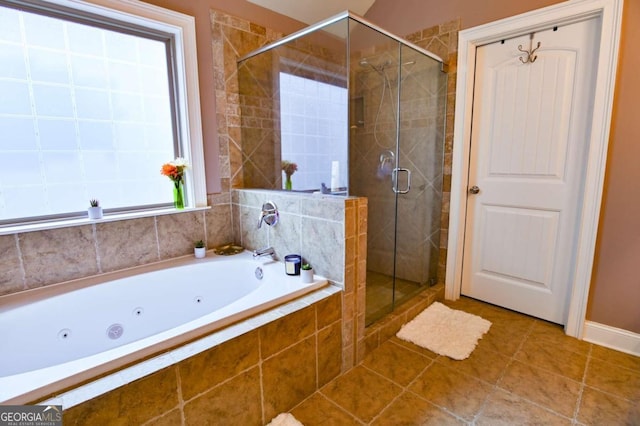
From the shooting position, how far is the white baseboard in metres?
1.85

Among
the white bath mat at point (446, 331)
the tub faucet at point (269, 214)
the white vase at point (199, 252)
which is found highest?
the tub faucet at point (269, 214)

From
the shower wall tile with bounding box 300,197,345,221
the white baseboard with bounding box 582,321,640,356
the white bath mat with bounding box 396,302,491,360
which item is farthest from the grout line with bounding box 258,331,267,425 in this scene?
the white baseboard with bounding box 582,321,640,356

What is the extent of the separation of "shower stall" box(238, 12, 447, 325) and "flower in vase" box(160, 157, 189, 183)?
0.49m

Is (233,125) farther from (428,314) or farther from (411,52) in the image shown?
(428,314)

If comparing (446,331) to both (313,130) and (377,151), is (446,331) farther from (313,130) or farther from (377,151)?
(313,130)

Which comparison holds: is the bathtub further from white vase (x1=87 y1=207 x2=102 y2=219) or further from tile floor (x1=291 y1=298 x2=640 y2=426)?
tile floor (x1=291 y1=298 x2=640 y2=426)

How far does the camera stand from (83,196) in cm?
191

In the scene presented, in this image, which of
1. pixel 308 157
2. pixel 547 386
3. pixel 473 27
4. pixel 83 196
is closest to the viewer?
pixel 547 386

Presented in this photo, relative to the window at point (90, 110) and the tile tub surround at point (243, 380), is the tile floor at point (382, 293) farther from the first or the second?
the window at point (90, 110)

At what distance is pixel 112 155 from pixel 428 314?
2.47m

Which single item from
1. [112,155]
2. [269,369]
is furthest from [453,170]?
[112,155]

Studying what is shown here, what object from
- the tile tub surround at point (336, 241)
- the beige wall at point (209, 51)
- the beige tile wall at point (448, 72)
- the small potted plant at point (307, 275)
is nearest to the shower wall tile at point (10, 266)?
the beige wall at point (209, 51)

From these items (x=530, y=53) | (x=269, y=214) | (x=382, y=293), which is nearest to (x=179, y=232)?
(x=269, y=214)

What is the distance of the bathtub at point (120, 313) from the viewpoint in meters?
1.02
